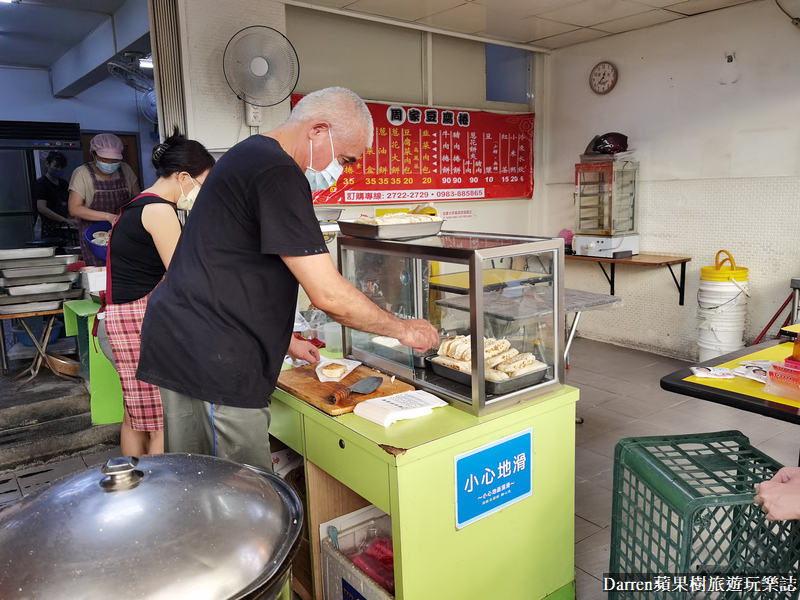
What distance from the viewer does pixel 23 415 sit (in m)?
3.62

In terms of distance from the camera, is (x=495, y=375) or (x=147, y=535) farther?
(x=495, y=375)

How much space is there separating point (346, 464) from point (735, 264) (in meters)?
4.28

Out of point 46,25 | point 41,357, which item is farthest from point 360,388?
point 46,25

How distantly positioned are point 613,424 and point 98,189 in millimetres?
4086

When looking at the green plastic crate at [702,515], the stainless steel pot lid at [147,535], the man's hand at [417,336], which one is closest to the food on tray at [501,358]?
the man's hand at [417,336]

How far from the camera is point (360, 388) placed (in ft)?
6.53

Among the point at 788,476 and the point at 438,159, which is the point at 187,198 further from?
the point at 438,159

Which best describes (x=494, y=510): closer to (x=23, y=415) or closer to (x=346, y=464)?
(x=346, y=464)

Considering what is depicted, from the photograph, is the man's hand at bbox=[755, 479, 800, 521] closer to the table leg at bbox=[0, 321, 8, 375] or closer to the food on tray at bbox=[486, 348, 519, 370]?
the food on tray at bbox=[486, 348, 519, 370]

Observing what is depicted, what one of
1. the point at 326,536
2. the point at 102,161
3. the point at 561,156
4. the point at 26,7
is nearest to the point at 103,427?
the point at 102,161

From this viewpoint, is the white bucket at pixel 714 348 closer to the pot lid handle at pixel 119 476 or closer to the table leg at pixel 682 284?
the table leg at pixel 682 284

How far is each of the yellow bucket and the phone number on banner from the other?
209 cm

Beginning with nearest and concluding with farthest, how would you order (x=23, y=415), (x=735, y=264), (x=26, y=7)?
(x=23, y=415)
(x=735, y=264)
(x=26, y=7)

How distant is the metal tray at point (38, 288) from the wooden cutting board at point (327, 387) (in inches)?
104
